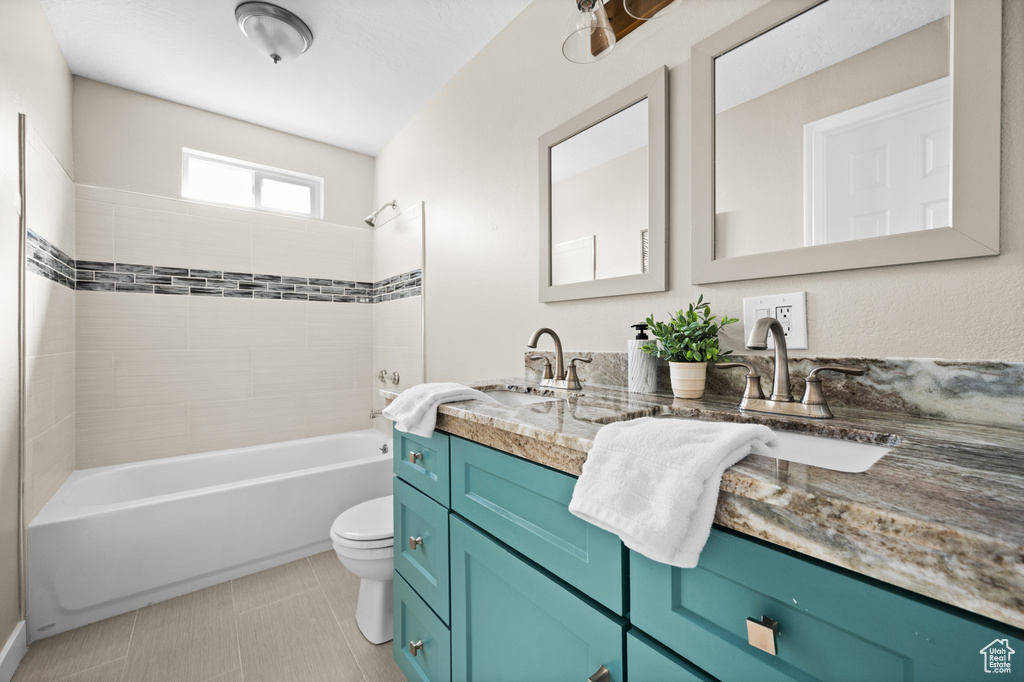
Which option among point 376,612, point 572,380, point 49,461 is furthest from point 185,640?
point 572,380

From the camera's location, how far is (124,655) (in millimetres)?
1566

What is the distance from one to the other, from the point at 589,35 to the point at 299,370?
2.67 meters

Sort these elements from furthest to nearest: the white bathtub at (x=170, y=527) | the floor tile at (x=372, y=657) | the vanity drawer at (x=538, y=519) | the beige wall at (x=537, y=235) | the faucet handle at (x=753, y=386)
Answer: the white bathtub at (x=170, y=527)
the floor tile at (x=372, y=657)
the faucet handle at (x=753, y=386)
the beige wall at (x=537, y=235)
the vanity drawer at (x=538, y=519)

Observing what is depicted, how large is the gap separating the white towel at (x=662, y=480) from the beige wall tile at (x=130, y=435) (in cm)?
282

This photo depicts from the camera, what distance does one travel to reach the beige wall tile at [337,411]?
118 inches

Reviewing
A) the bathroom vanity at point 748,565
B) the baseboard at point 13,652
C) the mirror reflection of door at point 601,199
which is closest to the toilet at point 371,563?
the bathroom vanity at point 748,565

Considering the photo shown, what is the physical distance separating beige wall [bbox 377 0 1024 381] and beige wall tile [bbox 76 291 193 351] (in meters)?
1.51

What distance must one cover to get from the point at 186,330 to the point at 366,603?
197 centimetres

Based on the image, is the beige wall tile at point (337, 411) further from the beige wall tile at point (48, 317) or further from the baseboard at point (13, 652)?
the baseboard at point (13, 652)

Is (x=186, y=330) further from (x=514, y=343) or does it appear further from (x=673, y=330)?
(x=673, y=330)

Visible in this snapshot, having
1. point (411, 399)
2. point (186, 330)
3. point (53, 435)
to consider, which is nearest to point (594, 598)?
point (411, 399)

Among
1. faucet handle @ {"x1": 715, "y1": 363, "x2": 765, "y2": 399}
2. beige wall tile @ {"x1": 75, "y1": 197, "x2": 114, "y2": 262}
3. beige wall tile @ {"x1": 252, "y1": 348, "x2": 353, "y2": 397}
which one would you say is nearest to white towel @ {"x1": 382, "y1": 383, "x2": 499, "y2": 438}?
faucet handle @ {"x1": 715, "y1": 363, "x2": 765, "y2": 399}

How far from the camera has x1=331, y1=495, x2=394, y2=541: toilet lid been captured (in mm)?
1607

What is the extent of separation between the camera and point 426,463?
1.24 meters
